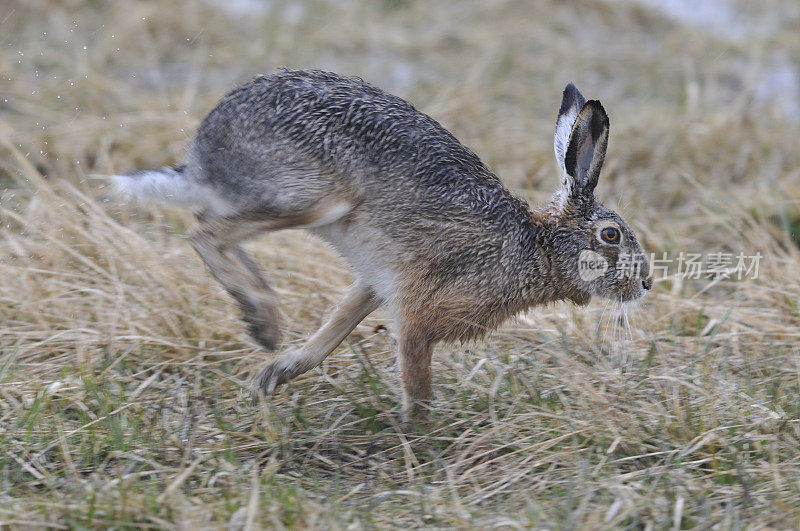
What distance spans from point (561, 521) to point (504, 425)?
694 millimetres

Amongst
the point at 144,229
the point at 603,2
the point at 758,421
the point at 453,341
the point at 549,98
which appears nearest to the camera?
the point at 758,421

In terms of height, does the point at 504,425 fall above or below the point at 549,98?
below

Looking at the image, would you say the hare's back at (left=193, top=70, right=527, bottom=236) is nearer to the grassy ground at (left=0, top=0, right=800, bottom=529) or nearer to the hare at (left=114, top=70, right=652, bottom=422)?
the hare at (left=114, top=70, right=652, bottom=422)

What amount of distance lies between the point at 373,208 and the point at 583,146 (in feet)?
2.71

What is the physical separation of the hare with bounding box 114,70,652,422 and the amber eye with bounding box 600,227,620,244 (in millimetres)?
85

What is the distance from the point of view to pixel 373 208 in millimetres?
3615

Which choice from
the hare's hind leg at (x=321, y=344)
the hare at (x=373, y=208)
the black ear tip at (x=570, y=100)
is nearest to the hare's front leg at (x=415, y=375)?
the hare at (x=373, y=208)

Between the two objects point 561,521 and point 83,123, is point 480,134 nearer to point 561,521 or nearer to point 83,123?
point 83,123

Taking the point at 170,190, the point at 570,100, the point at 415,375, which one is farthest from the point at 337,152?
the point at 570,100

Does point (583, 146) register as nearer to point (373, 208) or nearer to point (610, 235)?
point (610, 235)

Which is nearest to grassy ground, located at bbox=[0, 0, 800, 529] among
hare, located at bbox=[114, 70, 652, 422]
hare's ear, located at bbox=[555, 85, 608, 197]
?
hare, located at bbox=[114, 70, 652, 422]

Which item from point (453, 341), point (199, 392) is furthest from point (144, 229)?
point (453, 341)

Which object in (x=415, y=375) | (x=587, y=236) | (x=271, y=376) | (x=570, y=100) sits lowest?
(x=271, y=376)

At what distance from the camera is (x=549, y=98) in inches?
305
